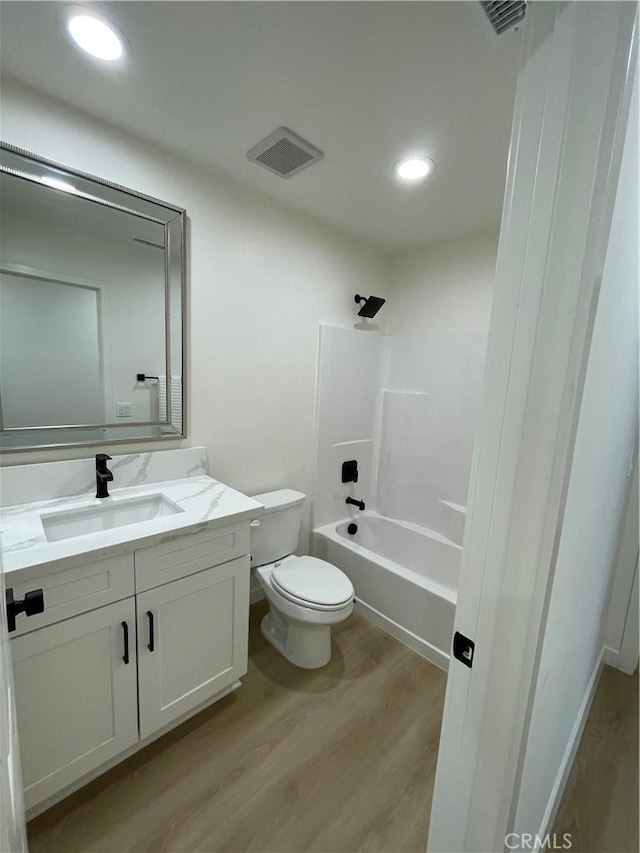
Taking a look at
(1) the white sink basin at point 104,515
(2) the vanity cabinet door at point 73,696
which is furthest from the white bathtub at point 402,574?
(2) the vanity cabinet door at point 73,696

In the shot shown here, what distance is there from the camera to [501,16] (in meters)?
0.93

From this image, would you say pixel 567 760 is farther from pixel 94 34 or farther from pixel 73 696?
pixel 94 34

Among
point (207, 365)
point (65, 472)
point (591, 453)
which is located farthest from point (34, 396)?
point (591, 453)

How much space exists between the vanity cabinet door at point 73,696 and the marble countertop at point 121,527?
0.22 metres

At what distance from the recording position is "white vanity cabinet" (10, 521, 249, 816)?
1.02 metres

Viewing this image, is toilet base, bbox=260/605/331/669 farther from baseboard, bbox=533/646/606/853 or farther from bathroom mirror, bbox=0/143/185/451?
bathroom mirror, bbox=0/143/185/451

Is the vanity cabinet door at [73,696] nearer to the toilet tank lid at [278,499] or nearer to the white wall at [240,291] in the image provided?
the white wall at [240,291]

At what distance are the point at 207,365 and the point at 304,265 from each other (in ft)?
2.85

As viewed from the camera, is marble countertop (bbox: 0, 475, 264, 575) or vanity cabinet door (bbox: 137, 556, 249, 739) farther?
vanity cabinet door (bbox: 137, 556, 249, 739)

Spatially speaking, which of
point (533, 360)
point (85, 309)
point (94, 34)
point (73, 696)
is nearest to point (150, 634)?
point (73, 696)

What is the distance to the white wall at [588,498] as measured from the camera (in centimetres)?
61

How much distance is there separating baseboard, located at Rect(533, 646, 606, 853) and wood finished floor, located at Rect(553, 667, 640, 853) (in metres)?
0.03

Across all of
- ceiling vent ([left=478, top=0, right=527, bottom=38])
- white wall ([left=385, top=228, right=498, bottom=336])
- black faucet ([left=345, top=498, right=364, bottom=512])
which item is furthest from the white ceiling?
black faucet ([left=345, top=498, right=364, bottom=512])

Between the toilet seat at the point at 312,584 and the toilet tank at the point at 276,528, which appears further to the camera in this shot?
the toilet tank at the point at 276,528
